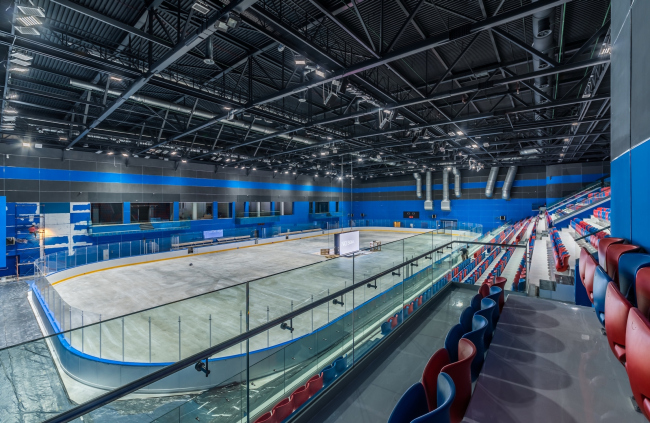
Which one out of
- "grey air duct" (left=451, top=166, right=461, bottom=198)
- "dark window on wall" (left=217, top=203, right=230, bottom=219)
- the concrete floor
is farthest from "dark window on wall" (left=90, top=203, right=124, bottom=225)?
"grey air duct" (left=451, top=166, right=461, bottom=198)

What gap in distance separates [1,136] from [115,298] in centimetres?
1201

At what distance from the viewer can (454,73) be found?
30.5 ft

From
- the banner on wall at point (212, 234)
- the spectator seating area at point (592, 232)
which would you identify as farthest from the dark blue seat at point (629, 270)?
the banner on wall at point (212, 234)

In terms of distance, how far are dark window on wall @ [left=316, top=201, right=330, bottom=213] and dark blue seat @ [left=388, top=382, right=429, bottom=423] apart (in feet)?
110

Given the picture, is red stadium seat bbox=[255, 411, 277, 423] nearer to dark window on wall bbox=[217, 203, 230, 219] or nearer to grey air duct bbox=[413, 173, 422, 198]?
dark window on wall bbox=[217, 203, 230, 219]

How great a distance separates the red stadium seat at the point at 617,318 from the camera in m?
1.70

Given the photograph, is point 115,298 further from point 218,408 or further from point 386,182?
point 386,182

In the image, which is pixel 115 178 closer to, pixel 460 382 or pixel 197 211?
pixel 197 211

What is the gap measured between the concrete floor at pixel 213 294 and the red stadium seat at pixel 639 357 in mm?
2207

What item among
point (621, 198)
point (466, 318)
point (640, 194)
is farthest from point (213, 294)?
point (621, 198)

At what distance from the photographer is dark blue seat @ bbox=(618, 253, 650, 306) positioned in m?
2.22

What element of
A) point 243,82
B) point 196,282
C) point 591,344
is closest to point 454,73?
point 243,82

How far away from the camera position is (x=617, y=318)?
1.77 metres

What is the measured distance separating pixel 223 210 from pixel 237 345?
25.3m
